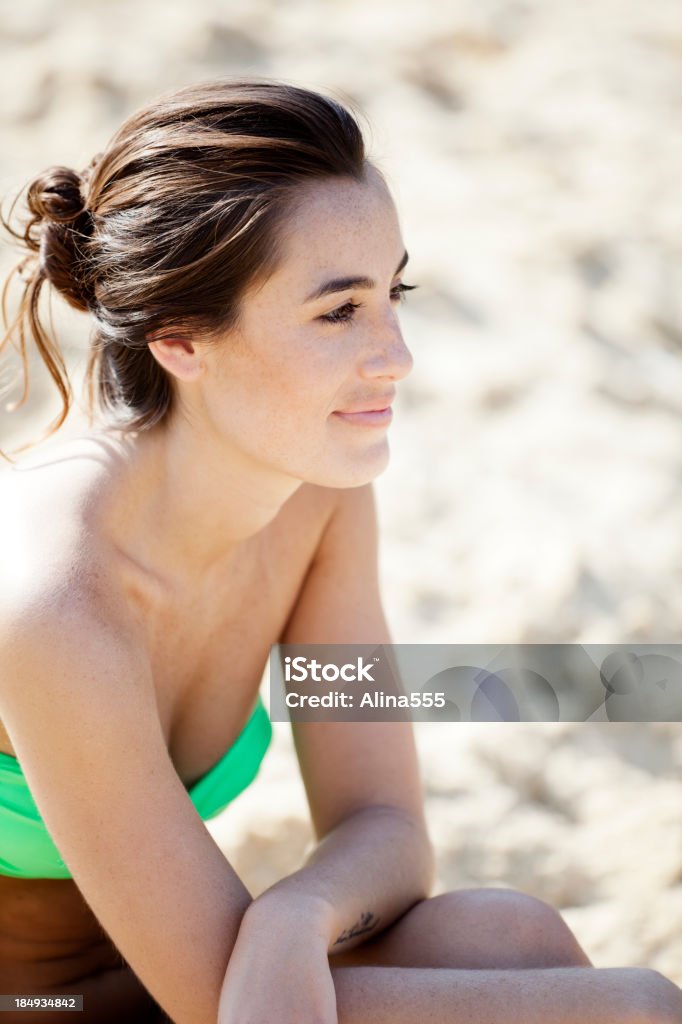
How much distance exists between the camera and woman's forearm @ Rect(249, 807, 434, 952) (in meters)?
1.43

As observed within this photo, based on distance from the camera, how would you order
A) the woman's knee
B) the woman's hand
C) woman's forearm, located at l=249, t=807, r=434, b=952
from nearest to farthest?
the woman's hand, woman's forearm, located at l=249, t=807, r=434, b=952, the woman's knee

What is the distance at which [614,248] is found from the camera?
11.4ft

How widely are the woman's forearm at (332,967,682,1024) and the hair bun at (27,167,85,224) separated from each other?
0.98 meters

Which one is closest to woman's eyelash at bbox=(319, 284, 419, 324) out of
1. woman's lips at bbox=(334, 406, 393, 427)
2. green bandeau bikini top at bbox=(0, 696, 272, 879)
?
woman's lips at bbox=(334, 406, 393, 427)

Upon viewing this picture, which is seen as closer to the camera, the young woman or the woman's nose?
the young woman

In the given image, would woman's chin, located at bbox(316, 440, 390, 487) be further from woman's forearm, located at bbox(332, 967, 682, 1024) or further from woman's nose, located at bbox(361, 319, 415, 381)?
woman's forearm, located at bbox(332, 967, 682, 1024)

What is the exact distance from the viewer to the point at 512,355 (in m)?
3.15

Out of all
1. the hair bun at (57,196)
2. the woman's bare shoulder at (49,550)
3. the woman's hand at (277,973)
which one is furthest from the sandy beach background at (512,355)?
the woman's hand at (277,973)

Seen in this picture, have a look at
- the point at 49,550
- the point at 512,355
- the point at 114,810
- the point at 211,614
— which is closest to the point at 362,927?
the point at 114,810

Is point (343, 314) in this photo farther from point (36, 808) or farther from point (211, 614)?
point (36, 808)

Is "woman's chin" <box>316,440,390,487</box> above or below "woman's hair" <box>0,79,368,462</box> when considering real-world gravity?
below

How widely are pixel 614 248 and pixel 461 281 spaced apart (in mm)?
453

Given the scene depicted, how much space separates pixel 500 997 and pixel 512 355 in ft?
6.57

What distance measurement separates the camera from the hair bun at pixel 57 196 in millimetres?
1612
